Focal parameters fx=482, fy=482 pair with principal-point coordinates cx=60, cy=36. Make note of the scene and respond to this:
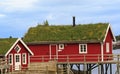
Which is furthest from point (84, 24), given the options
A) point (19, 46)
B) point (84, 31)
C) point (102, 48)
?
point (19, 46)

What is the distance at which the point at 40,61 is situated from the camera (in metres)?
56.9

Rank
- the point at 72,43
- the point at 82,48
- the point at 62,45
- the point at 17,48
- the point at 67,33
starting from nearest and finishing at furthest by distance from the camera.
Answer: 1. the point at 17,48
2. the point at 82,48
3. the point at 72,43
4. the point at 62,45
5. the point at 67,33

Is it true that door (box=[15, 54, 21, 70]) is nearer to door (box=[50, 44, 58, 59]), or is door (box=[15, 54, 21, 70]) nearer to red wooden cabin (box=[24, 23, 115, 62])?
red wooden cabin (box=[24, 23, 115, 62])

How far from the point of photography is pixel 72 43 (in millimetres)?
55562

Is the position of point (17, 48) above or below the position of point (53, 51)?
above

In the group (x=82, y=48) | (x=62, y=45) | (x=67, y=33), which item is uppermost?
(x=67, y=33)

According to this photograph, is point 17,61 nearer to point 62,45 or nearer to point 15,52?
point 15,52

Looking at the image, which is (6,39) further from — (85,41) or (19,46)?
(85,41)

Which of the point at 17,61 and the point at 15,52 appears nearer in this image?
the point at 15,52

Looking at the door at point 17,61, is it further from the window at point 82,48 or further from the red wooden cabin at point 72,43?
the window at point 82,48

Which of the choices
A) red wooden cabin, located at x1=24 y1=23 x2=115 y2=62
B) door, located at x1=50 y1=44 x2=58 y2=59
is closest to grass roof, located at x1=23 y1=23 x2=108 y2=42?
red wooden cabin, located at x1=24 y1=23 x2=115 y2=62

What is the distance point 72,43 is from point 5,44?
830 cm

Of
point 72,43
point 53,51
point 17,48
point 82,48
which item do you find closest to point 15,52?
point 17,48

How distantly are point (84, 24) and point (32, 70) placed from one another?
10893 mm
